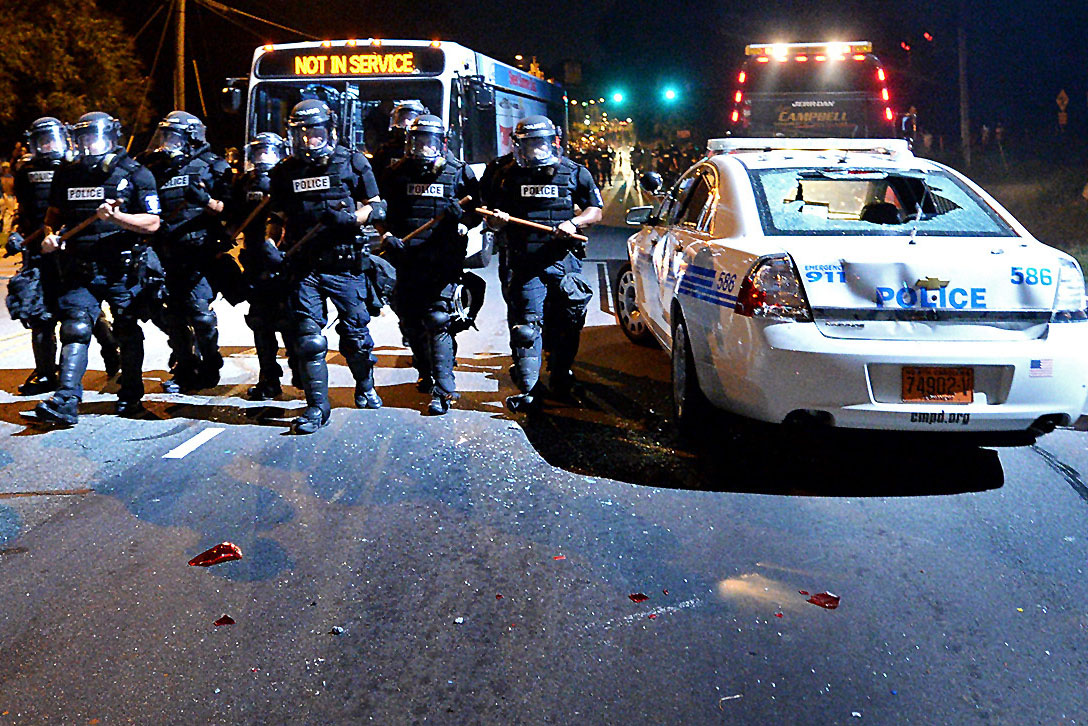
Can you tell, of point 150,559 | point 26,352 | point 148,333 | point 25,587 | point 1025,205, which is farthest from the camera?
point 1025,205

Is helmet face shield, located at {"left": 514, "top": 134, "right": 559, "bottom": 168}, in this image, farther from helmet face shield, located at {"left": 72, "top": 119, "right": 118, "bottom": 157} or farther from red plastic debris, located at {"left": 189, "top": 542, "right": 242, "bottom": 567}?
red plastic debris, located at {"left": 189, "top": 542, "right": 242, "bottom": 567}

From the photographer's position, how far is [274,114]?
1386 centimetres

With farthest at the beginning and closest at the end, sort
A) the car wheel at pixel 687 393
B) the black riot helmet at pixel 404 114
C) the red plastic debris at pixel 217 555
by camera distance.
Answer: the black riot helmet at pixel 404 114 < the car wheel at pixel 687 393 < the red plastic debris at pixel 217 555

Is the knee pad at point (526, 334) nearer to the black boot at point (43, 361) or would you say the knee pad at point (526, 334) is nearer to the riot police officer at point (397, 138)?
the riot police officer at point (397, 138)

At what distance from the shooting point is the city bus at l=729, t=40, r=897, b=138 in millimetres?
15648

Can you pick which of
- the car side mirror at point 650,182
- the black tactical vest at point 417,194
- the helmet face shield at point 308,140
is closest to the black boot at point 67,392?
the helmet face shield at point 308,140

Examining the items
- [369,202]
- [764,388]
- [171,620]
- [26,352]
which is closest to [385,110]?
[26,352]

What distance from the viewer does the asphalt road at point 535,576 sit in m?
3.31

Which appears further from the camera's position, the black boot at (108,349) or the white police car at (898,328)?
the black boot at (108,349)

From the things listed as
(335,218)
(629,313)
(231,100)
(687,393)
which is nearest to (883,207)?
(687,393)

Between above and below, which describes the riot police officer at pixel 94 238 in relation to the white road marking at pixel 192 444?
above

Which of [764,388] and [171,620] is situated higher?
[764,388]

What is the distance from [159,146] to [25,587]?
13.3 ft

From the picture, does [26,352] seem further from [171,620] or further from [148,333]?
[171,620]
